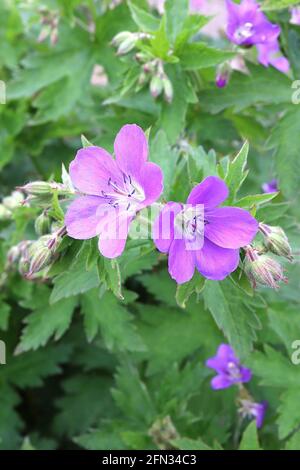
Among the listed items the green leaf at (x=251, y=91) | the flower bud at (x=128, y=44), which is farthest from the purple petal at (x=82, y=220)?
the green leaf at (x=251, y=91)

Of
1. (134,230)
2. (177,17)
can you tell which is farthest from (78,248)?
(177,17)

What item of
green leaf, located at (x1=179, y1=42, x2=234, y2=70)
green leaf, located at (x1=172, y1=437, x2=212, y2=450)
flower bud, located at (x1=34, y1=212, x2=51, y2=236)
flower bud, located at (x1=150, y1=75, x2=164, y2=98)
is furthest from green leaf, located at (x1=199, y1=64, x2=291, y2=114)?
green leaf, located at (x1=172, y1=437, x2=212, y2=450)

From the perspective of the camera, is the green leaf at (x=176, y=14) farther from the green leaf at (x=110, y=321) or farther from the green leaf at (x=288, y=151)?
the green leaf at (x=110, y=321)

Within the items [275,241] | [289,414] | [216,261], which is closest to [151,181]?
[216,261]

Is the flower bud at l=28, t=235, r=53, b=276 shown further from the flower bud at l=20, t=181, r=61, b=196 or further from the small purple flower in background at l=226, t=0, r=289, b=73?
the small purple flower in background at l=226, t=0, r=289, b=73
